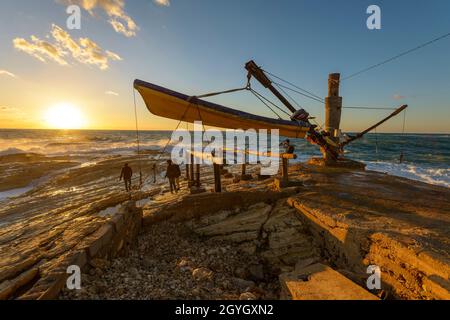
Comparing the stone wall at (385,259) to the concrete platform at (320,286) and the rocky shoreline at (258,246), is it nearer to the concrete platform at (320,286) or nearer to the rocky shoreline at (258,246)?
the rocky shoreline at (258,246)

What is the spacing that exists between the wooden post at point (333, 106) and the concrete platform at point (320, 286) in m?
8.76

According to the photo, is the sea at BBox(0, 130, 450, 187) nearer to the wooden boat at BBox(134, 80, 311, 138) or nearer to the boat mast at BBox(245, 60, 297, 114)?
the wooden boat at BBox(134, 80, 311, 138)

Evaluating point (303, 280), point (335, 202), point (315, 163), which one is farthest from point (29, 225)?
point (315, 163)

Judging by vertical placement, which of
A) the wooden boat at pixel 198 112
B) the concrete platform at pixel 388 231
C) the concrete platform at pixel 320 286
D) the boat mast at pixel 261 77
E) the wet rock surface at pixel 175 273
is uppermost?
the boat mast at pixel 261 77

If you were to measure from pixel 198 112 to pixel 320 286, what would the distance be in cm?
585

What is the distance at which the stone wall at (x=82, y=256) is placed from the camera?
11.4 ft

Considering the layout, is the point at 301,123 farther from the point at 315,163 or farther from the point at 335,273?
the point at 335,273

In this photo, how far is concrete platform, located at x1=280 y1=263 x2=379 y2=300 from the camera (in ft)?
11.0

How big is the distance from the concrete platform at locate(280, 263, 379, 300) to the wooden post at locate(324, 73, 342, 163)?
876 centimetres

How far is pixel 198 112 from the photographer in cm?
762

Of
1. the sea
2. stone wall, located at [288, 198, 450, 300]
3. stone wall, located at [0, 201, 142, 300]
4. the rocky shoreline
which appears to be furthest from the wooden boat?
stone wall, located at [288, 198, 450, 300]

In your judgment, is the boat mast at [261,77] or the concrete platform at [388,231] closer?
the concrete platform at [388,231]

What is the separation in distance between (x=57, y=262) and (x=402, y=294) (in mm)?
5824

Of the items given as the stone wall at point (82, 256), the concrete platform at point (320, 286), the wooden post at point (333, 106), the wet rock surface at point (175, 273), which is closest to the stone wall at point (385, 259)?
the concrete platform at point (320, 286)
